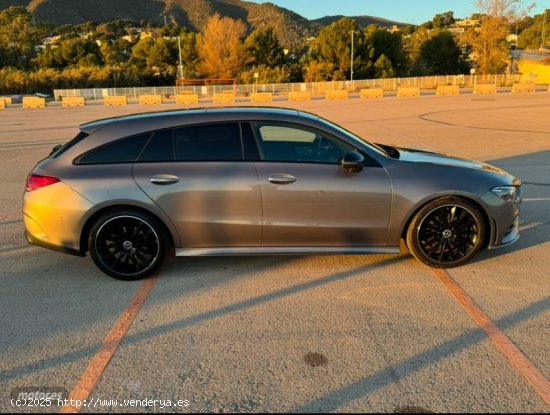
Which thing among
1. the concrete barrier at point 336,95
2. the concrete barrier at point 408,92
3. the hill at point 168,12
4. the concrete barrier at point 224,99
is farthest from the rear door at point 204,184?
the hill at point 168,12

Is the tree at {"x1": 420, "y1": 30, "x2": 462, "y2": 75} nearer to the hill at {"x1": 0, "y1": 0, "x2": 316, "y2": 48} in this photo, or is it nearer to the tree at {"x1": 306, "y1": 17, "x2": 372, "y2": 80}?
the tree at {"x1": 306, "y1": 17, "x2": 372, "y2": 80}

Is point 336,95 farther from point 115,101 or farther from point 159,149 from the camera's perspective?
point 159,149

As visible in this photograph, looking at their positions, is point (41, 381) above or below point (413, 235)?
below

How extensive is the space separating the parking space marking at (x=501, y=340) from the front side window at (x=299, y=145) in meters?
1.50

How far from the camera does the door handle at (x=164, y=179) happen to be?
4234 mm

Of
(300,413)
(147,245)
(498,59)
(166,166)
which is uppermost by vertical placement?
(498,59)

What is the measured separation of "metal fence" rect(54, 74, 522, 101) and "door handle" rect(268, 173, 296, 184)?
49.3 meters

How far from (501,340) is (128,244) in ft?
10.4

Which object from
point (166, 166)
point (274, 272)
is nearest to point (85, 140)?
point (166, 166)

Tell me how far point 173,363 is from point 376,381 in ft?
4.25

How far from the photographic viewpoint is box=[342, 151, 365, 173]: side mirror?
421 centimetres

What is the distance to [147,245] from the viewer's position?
14.3 feet

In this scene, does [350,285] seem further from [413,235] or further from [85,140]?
[85,140]

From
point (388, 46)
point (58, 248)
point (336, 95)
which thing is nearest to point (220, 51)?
point (388, 46)
